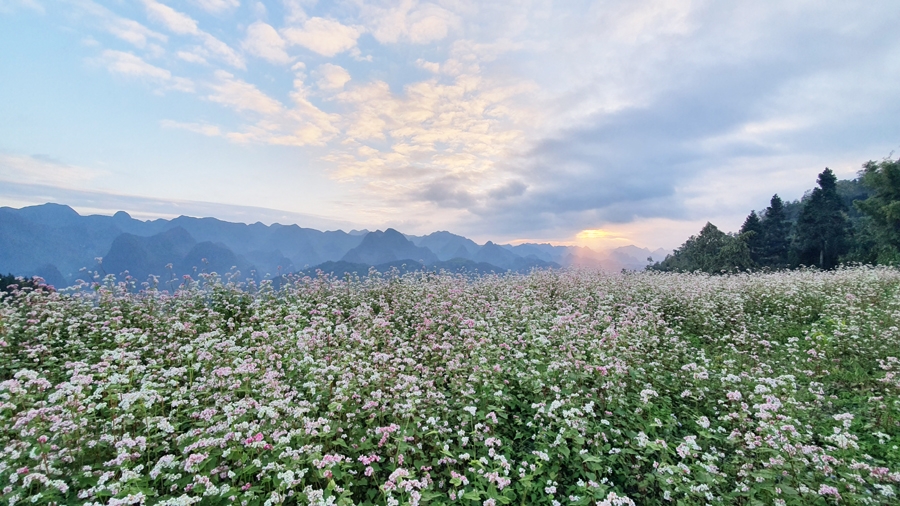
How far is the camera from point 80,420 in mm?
3682

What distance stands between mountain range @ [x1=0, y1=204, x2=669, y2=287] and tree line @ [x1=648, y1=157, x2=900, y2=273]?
832 cm

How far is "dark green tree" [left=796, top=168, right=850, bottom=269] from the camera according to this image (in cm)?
4178

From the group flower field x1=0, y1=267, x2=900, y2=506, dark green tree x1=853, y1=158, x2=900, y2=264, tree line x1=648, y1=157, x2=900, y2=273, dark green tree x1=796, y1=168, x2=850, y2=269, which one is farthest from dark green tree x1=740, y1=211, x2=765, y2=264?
flower field x1=0, y1=267, x2=900, y2=506

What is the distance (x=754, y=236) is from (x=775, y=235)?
3.99 meters

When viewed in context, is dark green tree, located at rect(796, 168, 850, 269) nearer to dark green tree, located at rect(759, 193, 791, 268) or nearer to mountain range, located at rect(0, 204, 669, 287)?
dark green tree, located at rect(759, 193, 791, 268)

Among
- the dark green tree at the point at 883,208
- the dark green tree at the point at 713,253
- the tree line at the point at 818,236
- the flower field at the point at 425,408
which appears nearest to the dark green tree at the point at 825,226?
the tree line at the point at 818,236

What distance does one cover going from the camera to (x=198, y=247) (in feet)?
320

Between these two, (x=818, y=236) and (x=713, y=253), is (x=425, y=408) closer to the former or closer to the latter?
(x=713, y=253)

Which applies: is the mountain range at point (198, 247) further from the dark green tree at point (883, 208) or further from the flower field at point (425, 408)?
the dark green tree at point (883, 208)

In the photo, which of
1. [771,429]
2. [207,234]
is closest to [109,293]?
[771,429]

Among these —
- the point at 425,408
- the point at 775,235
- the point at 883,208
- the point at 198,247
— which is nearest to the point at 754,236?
the point at 775,235

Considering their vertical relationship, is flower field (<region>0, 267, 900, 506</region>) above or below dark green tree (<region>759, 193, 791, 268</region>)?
below

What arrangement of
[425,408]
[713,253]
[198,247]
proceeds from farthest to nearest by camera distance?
[198,247]
[713,253]
[425,408]

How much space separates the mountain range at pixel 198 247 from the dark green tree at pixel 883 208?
20363 mm
